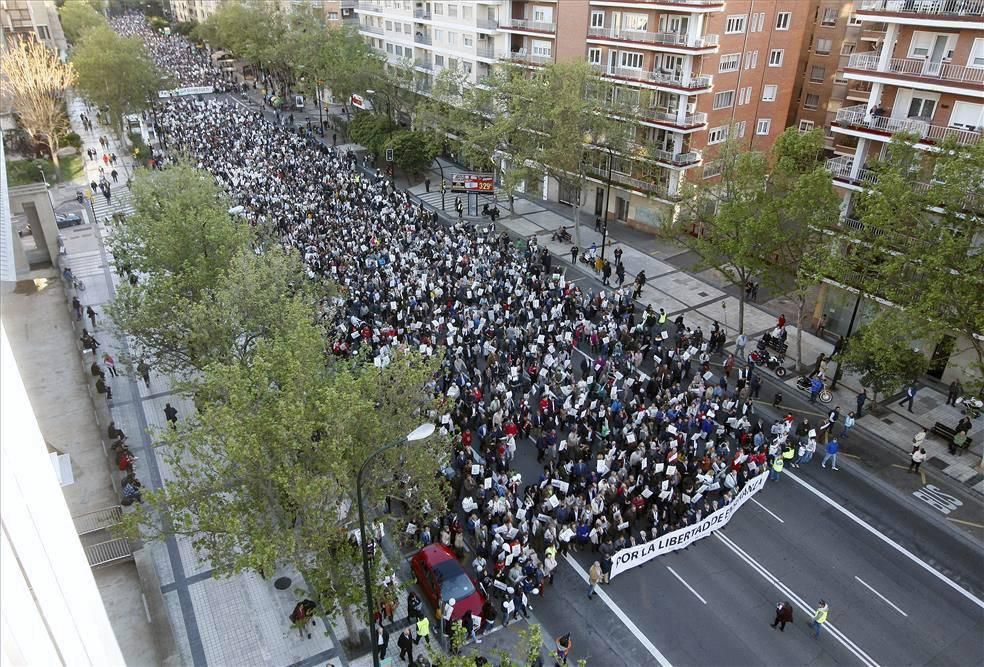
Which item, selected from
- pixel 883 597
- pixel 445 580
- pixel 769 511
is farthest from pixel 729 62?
pixel 445 580

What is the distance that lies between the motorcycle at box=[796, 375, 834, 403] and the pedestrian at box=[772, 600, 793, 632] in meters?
12.0

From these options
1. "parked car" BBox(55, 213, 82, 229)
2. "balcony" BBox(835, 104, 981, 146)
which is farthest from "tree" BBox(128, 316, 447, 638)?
"parked car" BBox(55, 213, 82, 229)

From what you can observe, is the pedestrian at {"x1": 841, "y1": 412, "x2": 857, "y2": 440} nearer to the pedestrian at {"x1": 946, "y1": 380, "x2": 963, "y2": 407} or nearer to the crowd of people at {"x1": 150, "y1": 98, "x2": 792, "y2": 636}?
the crowd of people at {"x1": 150, "y1": 98, "x2": 792, "y2": 636}

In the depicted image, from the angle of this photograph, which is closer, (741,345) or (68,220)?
(741,345)

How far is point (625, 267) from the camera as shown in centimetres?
3997

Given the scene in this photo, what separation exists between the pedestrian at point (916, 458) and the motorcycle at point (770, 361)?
20.7 ft

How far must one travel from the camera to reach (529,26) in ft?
160

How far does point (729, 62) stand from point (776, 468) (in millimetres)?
28446

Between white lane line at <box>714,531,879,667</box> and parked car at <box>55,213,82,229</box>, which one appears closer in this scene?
white lane line at <box>714,531,879,667</box>

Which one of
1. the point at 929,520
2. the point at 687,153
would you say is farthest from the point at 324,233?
the point at 929,520

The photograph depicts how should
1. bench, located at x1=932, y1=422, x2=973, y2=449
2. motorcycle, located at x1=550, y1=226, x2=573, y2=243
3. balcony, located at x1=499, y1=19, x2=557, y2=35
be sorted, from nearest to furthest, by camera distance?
bench, located at x1=932, y1=422, x2=973, y2=449 → motorcycle, located at x1=550, y1=226, x2=573, y2=243 → balcony, located at x1=499, y1=19, x2=557, y2=35

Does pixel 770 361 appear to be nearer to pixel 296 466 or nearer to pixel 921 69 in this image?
pixel 921 69

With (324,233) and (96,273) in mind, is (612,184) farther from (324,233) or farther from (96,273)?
(96,273)

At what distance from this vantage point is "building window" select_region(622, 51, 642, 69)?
4219 centimetres
